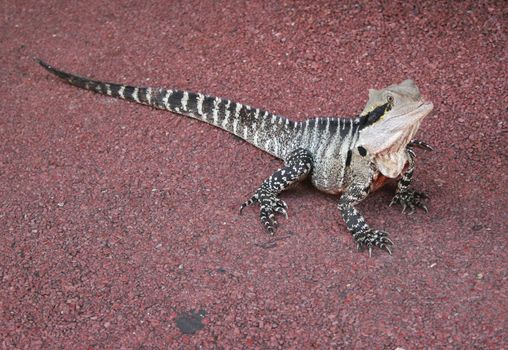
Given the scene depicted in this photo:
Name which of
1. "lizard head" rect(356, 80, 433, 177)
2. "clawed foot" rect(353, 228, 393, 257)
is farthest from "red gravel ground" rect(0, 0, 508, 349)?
"lizard head" rect(356, 80, 433, 177)

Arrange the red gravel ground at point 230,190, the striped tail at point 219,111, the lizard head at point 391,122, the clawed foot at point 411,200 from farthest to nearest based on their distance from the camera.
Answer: the striped tail at point 219,111 < the clawed foot at point 411,200 < the lizard head at point 391,122 < the red gravel ground at point 230,190

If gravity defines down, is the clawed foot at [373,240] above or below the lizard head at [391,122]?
below

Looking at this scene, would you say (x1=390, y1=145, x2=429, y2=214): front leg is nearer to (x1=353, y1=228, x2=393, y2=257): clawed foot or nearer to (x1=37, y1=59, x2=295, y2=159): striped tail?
(x1=353, y1=228, x2=393, y2=257): clawed foot

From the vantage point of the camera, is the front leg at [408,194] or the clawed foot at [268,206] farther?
the front leg at [408,194]

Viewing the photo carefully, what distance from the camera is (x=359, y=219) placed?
5539mm

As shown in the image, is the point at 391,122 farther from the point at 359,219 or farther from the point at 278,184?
the point at 278,184

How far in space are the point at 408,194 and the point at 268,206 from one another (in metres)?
1.26

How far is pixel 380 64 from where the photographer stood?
297 inches

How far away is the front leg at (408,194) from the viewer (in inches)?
228

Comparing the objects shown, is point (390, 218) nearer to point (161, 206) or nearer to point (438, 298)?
point (438, 298)

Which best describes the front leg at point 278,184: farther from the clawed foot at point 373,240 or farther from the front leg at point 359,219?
the clawed foot at point 373,240

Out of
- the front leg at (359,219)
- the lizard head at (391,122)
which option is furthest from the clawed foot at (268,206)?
the lizard head at (391,122)

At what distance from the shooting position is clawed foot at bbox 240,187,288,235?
5.66 m

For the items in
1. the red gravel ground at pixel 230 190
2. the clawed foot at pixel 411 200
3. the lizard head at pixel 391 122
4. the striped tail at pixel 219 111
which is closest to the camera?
the red gravel ground at pixel 230 190
